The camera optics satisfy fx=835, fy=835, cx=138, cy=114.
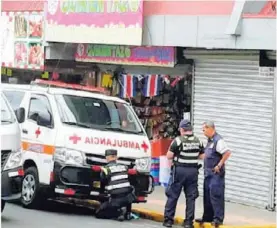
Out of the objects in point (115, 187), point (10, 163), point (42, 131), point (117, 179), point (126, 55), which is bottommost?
point (115, 187)

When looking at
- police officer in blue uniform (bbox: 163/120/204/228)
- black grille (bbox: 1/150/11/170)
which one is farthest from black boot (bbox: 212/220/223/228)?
black grille (bbox: 1/150/11/170)

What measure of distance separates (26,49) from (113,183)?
7.79 metres

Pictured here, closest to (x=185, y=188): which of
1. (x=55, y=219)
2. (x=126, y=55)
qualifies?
(x=55, y=219)

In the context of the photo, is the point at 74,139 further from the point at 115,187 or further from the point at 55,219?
the point at 55,219

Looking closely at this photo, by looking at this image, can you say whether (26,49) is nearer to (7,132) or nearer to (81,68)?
(81,68)

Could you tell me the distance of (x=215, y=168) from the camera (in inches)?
495

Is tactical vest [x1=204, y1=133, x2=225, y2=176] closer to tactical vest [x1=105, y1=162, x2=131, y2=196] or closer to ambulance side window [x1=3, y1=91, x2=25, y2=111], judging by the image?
tactical vest [x1=105, y1=162, x2=131, y2=196]

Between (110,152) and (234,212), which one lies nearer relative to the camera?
(110,152)

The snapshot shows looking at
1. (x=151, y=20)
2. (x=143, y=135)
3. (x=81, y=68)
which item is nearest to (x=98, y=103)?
(x=143, y=135)

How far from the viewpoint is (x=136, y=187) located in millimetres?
13688

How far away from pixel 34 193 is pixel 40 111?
54.7 inches

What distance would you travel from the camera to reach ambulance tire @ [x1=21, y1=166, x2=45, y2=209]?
13586mm

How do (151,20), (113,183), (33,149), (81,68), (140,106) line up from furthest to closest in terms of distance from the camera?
1. (81,68)
2. (140,106)
3. (151,20)
4. (33,149)
5. (113,183)

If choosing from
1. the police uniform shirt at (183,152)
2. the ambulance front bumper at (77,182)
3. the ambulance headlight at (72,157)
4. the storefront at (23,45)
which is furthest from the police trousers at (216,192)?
the storefront at (23,45)
